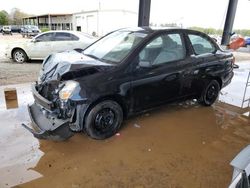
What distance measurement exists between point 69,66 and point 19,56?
263 inches

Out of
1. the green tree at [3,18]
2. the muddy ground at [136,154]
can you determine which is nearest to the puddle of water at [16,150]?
the muddy ground at [136,154]

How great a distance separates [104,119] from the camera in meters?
3.46

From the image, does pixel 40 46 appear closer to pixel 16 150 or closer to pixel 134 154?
pixel 16 150

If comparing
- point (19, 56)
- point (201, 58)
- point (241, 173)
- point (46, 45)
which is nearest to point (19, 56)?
point (19, 56)

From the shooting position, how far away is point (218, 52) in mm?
4934

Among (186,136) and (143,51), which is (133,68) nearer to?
(143,51)

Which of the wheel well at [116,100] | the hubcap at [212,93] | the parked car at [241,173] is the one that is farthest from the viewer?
the hubcap at [212,93]

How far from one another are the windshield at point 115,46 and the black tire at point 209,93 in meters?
1.82

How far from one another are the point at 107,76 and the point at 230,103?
336 centimetres

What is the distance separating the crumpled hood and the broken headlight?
80mm

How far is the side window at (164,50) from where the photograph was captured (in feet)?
12.4

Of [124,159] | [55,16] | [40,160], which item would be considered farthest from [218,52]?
[55,16]

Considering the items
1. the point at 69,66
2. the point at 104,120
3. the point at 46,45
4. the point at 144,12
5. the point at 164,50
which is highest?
the point at 144,12

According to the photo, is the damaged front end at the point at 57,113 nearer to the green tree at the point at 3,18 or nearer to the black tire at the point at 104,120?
the black tire at the point at 104,120
